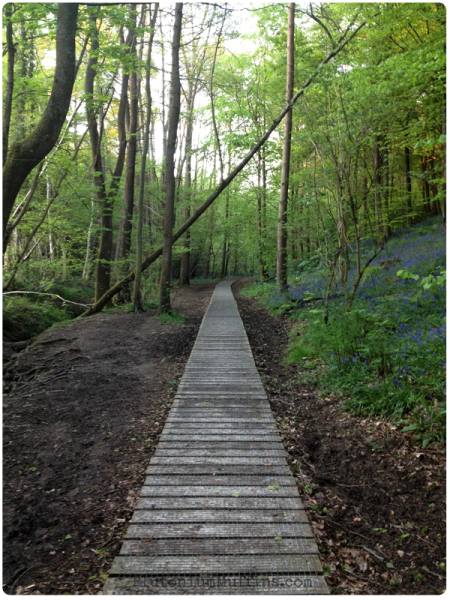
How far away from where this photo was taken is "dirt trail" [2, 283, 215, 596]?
2.33 metres

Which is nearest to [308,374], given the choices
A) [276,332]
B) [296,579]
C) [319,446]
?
[319,446]

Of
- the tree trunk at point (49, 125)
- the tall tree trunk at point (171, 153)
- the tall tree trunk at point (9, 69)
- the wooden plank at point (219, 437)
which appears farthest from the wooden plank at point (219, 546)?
the tall tree trunk at point (171, 153)

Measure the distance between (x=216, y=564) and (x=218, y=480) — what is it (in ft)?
2.88

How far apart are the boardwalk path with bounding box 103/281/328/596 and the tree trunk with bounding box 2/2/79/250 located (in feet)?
9.78

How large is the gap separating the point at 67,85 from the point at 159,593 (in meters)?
4.66

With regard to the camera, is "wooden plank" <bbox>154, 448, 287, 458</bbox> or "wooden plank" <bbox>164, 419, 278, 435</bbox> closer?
"wooden plank" <bbox>154, 448, 287, 458</bbox>

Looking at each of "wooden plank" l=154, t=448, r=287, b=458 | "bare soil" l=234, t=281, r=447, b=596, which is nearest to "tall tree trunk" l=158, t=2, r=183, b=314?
"bare soil" l=234, t=281, r=447, b=596

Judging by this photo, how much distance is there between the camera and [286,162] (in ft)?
35.7

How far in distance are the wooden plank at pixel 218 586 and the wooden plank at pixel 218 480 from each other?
0.90 m

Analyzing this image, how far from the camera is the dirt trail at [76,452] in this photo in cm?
233

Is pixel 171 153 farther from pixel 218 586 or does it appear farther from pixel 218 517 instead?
pixel 218 586

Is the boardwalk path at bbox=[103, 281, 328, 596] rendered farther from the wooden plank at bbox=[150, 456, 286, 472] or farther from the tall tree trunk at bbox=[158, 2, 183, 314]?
the tall tree trunk at bbox=[158, 2, 183, 314]

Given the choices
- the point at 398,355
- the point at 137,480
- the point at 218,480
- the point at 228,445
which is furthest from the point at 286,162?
the point at 137,480

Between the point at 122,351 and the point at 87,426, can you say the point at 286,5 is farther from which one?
the point at 87,426
